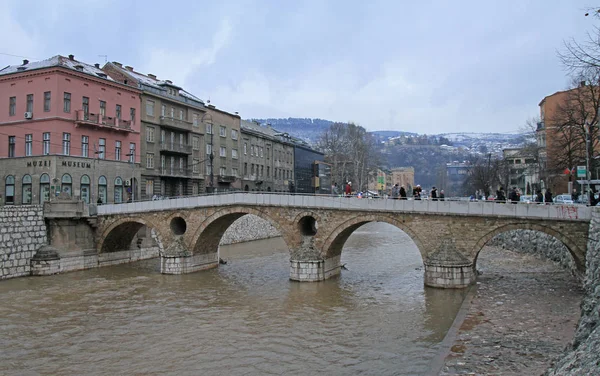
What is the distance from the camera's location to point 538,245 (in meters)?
26.2

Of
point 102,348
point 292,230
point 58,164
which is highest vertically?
point 58,164

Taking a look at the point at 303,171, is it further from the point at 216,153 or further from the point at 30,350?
the point at 30,350

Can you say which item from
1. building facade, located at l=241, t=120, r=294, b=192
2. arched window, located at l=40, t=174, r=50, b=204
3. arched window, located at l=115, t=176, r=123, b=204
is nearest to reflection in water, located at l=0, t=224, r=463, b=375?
arched window, located at l=40, t=174, r=50, b=204

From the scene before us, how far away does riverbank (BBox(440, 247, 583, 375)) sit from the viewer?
1025cm

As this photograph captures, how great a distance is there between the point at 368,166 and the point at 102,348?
49.8 meters

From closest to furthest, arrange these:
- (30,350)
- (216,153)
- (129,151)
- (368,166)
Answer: (30,350) → (129,151) → (216,153) → (368,166)

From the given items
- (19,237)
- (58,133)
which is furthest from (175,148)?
(19,237)

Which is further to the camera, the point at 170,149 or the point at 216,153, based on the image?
the point at 216,153

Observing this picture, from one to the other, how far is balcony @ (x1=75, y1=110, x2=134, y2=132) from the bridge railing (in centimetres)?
563

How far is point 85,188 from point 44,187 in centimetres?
225

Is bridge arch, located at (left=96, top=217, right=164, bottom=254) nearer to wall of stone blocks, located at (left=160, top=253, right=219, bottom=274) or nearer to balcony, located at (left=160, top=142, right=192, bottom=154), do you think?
wall of stone blocks, located at (left=160, top=253, right=219, bottom=274)

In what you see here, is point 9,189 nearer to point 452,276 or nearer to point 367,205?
point 367,205

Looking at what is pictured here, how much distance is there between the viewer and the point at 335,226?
2223 centimetres

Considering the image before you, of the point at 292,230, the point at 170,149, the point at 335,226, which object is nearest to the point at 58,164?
the point at 170,149
